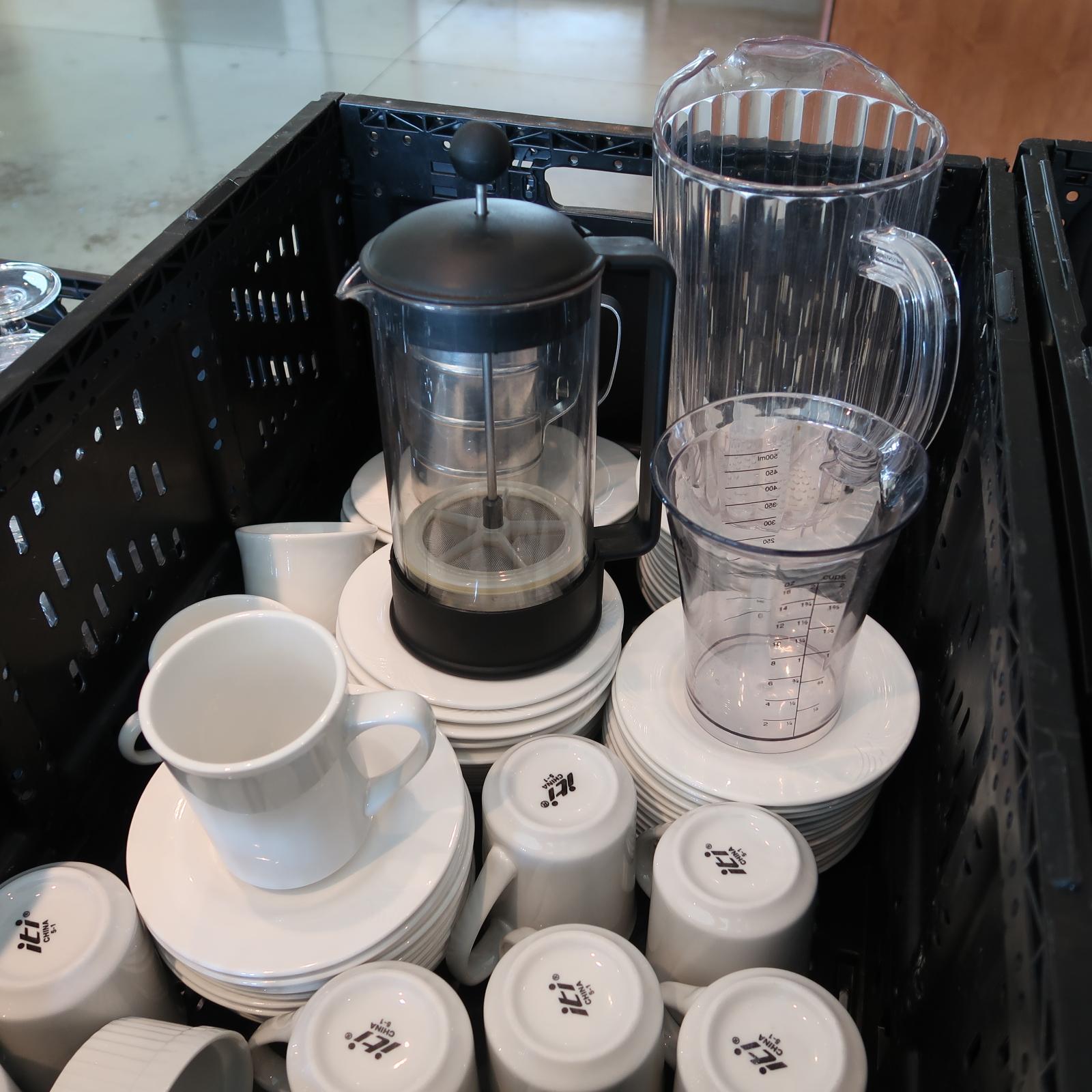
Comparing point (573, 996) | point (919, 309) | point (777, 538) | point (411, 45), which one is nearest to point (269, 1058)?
point (573, 996)

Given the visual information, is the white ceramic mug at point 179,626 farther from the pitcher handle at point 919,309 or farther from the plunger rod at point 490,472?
the pitcher handle at point 919,309

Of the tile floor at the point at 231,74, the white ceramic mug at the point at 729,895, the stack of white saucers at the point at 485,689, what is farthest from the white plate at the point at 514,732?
the tile floor at the point at 231,74

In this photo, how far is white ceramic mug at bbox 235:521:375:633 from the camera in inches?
24.2

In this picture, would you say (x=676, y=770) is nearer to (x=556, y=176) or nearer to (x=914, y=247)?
(x=914, y=247)

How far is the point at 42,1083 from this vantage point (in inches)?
17.1

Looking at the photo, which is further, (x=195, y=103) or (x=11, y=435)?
(x=195, y=103)

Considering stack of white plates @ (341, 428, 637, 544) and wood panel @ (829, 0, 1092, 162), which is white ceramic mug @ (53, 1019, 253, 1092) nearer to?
stack of white plates @ (341, 428, 637, 544)

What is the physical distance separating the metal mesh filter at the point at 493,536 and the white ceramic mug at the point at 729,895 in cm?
17

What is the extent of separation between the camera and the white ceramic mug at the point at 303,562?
614mm

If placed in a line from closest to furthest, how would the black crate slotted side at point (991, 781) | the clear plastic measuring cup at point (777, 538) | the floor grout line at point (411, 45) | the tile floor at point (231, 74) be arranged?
the black crate slotted side at point (991, 781) < the clear plastic measuring cup at point (777, 538) < the tile floor at point (231, 74) < the floor grout line at point (411, 45)

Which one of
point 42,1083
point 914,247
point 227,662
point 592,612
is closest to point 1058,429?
point 914,247

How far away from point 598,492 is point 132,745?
331 mm

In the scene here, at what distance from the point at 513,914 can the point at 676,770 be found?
107 mm

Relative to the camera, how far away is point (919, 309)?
0.54 metres
